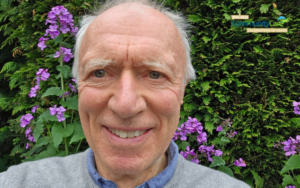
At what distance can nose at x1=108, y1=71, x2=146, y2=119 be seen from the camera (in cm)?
107

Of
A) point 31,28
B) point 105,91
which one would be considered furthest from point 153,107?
point 31,28

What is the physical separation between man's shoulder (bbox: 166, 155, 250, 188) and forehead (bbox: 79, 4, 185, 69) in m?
0.82

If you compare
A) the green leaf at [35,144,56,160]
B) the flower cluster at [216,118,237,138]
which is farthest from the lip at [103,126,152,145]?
the green leaf at [35,144,56,160]

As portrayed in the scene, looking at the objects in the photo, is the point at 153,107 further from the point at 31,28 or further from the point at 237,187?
the point at 31,28

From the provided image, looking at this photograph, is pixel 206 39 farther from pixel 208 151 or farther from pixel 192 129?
pixel 208 151

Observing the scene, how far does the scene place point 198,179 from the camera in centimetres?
146

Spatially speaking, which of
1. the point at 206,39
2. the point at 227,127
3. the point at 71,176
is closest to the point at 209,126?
the point at 227,127

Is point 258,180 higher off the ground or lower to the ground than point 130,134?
lower

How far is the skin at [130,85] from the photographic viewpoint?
1115 millimetres

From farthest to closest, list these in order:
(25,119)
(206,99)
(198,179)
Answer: (206,99)
(25,119)
(198,179)

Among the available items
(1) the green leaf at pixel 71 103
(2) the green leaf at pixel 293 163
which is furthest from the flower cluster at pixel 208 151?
(1) the green leaf at pixel 71 103

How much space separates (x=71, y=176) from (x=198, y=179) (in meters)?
0.90

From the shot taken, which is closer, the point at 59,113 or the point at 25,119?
the point at 59,113

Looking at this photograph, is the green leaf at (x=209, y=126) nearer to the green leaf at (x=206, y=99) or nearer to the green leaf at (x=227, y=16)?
the green leaf at (x=206, y=99)
